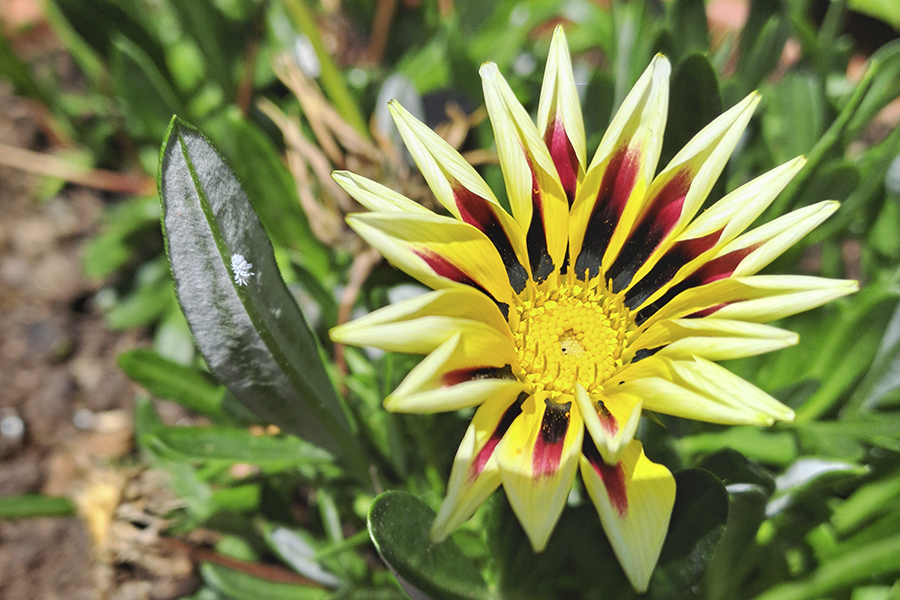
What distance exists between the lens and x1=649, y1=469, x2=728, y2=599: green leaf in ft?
2.98

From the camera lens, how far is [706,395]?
2.48ft

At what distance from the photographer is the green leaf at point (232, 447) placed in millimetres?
1197


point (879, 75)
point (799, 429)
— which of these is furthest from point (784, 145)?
point (799, 429)

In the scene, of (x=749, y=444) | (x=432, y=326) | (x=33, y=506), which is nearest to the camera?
(x=432, y=326)

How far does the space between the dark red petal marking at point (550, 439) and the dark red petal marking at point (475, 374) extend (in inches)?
2.6

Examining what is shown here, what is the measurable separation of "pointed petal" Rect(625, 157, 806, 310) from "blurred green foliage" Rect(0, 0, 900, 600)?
0.24m

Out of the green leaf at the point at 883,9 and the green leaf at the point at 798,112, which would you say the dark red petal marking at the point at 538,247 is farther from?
the green leaf at the point at 883,9

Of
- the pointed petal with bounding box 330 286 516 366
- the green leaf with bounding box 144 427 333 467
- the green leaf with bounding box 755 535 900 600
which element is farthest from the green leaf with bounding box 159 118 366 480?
the green leaf with bounding box 755 535 900 600

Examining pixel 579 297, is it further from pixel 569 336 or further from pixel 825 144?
pixel 825 144

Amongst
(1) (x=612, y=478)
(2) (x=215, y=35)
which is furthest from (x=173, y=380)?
(2) (x=215, y=35)

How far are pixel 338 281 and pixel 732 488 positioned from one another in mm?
1004

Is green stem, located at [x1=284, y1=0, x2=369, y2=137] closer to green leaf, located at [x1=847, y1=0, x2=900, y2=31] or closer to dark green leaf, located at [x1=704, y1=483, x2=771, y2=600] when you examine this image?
dark green leaf, located at [x1=704, y1=483, x2=771, y2=600]

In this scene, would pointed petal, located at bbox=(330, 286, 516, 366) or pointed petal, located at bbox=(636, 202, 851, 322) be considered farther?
pointed petal, located at bbox=(636, 202, 851, 322)

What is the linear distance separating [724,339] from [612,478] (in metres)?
0.20
